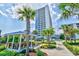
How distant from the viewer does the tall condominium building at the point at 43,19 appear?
5.90 ft

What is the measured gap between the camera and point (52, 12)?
1.82 meters

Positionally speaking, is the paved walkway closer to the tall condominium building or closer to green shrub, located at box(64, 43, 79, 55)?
green shrub, located at box(64, 43, 79, 55)

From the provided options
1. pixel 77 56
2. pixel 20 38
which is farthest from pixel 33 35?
pixel 77 56

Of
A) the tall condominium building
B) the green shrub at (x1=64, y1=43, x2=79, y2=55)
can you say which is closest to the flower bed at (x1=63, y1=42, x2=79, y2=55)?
the green shrub at (x1=64, y1=43, x2=79, y2=55)

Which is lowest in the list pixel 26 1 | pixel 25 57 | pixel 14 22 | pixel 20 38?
pixel 25 57

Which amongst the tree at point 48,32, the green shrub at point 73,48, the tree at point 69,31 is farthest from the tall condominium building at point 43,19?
the green shrub at point 73,48

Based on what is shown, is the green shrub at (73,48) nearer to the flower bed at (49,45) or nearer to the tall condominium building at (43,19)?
the flower bed at (49,45)

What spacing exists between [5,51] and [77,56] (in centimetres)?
61

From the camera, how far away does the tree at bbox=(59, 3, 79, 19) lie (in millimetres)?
1810

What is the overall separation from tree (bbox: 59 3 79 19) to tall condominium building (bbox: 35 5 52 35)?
0.12 meters

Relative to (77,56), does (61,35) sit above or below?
above

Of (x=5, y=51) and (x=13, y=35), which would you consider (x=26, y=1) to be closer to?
(x=13, y=35)

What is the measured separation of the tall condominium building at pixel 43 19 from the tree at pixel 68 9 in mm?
121

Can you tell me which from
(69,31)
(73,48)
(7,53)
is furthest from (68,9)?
(7,53)
